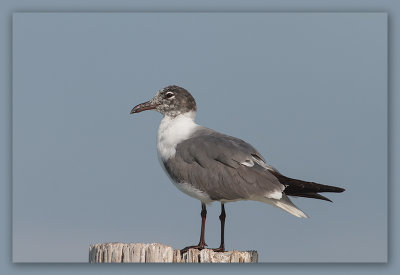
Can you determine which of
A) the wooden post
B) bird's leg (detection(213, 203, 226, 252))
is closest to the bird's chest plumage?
bird's leg (detection(213, 203, 226, 252))

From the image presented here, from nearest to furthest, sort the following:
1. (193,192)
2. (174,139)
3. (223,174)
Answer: (223,174) → (193,192) → (174,139)

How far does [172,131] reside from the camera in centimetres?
596

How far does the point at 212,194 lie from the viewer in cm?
541

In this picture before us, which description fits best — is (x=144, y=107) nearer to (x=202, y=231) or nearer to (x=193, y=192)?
(x=193, y=192)

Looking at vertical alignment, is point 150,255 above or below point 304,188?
below

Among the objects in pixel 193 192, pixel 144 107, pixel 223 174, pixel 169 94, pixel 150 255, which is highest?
pixel 169 94

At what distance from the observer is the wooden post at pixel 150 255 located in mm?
4785

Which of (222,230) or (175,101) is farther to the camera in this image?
(175,101)

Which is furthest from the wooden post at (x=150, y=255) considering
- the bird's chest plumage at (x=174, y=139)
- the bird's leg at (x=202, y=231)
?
the bird's chest plumage at (x=174, y=139)

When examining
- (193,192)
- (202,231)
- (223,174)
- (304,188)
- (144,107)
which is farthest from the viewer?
(144,107)

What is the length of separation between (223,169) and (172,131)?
0.80 m

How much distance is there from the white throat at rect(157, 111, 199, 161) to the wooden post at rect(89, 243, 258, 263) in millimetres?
1039

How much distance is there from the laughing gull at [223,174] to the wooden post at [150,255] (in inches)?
16.8

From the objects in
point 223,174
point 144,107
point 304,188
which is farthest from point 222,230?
point 144,107
